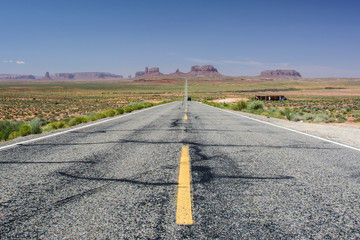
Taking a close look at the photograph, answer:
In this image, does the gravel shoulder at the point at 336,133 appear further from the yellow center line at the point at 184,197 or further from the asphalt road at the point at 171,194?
the yellow center line at the point at 184,197

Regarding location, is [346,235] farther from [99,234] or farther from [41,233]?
[41,233]

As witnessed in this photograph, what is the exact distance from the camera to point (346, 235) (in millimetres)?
2049

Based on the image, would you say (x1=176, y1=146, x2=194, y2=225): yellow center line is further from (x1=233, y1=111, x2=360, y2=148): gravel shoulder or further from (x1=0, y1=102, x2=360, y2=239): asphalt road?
(x1=233, y1=111, x2=360, y2=148): gravel shoulder

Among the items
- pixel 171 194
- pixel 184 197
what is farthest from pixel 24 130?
pixel 184 197

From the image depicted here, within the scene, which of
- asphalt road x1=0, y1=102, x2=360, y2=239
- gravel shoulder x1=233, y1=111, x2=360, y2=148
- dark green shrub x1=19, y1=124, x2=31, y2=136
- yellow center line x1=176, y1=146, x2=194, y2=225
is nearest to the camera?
asphalt road x1=0, y1=102, x2=360, y2=239

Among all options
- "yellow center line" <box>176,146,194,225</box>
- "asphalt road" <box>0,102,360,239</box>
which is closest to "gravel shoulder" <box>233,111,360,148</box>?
"asphalt road" <box>0,102,360,239</box>

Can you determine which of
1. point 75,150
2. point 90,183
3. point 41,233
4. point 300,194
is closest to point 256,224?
point 300,194

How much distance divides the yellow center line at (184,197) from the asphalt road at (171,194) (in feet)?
0.16

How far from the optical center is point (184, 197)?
271 cm

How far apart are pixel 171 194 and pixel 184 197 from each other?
0.57ft

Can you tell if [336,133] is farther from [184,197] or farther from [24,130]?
[24,130]

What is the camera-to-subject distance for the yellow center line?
2.26 metres

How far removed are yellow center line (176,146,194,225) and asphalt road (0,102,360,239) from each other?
50 mm

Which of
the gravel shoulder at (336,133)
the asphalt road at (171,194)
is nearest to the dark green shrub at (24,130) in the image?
the asphalt road at (171,194)
